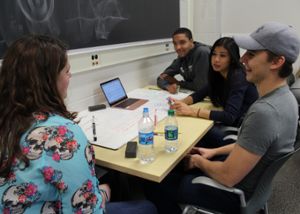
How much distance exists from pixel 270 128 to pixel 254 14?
3149 mm

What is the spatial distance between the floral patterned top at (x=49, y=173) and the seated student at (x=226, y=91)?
1.14 meters

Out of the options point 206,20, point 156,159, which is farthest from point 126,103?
point 206,20

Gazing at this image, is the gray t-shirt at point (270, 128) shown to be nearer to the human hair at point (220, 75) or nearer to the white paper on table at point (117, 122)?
the white paper on table at point (117, 122)

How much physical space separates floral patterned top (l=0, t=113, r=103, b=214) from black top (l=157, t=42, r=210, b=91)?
1833mm

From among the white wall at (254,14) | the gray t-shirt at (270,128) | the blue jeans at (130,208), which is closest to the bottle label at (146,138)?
the blue jeans at (130,208)

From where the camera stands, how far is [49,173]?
0.84 meters

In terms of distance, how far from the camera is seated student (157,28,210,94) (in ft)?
8.88

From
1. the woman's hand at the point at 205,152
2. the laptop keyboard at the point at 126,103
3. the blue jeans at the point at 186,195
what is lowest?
the blue jeans at the point at 186,195

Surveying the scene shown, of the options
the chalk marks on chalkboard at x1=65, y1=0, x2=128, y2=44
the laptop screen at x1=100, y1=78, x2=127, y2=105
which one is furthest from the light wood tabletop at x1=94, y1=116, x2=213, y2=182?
the chalk marks on chalkboard at x1=65, y1=0, x2=128, y2=44

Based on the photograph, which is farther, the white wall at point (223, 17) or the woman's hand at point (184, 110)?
the white wall at point (223, 17)

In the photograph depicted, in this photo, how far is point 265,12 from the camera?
377 cm

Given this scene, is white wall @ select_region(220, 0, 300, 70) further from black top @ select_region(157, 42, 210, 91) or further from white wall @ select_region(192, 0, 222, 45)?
black top @ select_region(157, 42, 210, 91)

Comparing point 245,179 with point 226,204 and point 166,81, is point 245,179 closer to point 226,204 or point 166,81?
point 226,204

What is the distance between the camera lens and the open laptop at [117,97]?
2182 mm
